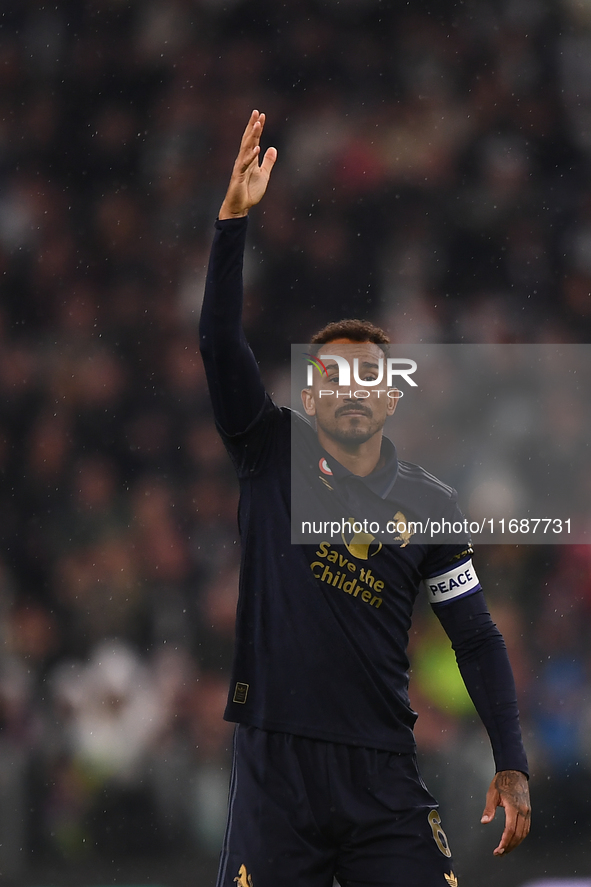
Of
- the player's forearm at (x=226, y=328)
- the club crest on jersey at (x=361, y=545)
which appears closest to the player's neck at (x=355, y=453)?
the club crest on jersey at (x=361, y=545)

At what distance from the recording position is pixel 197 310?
5242 millimetres

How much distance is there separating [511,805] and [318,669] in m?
0.49

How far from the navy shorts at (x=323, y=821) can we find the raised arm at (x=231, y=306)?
0.67 metres

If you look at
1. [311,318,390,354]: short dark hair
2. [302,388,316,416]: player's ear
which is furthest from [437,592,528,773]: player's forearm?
[311,318,390,354]: short dark hair

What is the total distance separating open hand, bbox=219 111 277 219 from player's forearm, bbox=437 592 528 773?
0.97 metres

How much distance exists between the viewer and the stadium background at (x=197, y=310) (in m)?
4.18

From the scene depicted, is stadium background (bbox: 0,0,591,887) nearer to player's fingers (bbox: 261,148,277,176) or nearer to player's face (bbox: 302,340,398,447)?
player's face (bbox: 302,340,398,447)

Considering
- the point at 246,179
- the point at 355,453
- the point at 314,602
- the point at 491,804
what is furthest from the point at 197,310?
the point at 491,804

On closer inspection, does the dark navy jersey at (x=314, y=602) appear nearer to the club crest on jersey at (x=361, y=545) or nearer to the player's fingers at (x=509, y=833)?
the club crest on jersey at (x=361, y=545)

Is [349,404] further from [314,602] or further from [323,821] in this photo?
[323,821]

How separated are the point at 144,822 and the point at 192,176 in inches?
128

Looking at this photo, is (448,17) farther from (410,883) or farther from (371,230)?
(410,883)

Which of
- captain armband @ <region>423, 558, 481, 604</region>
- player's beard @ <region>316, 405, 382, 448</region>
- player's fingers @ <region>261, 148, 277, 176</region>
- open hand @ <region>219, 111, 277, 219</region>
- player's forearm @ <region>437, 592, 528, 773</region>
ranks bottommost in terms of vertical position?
player's forearm @ <region>437, 592, 528, 773</region>

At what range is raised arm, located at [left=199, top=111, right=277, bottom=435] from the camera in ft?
6.47
